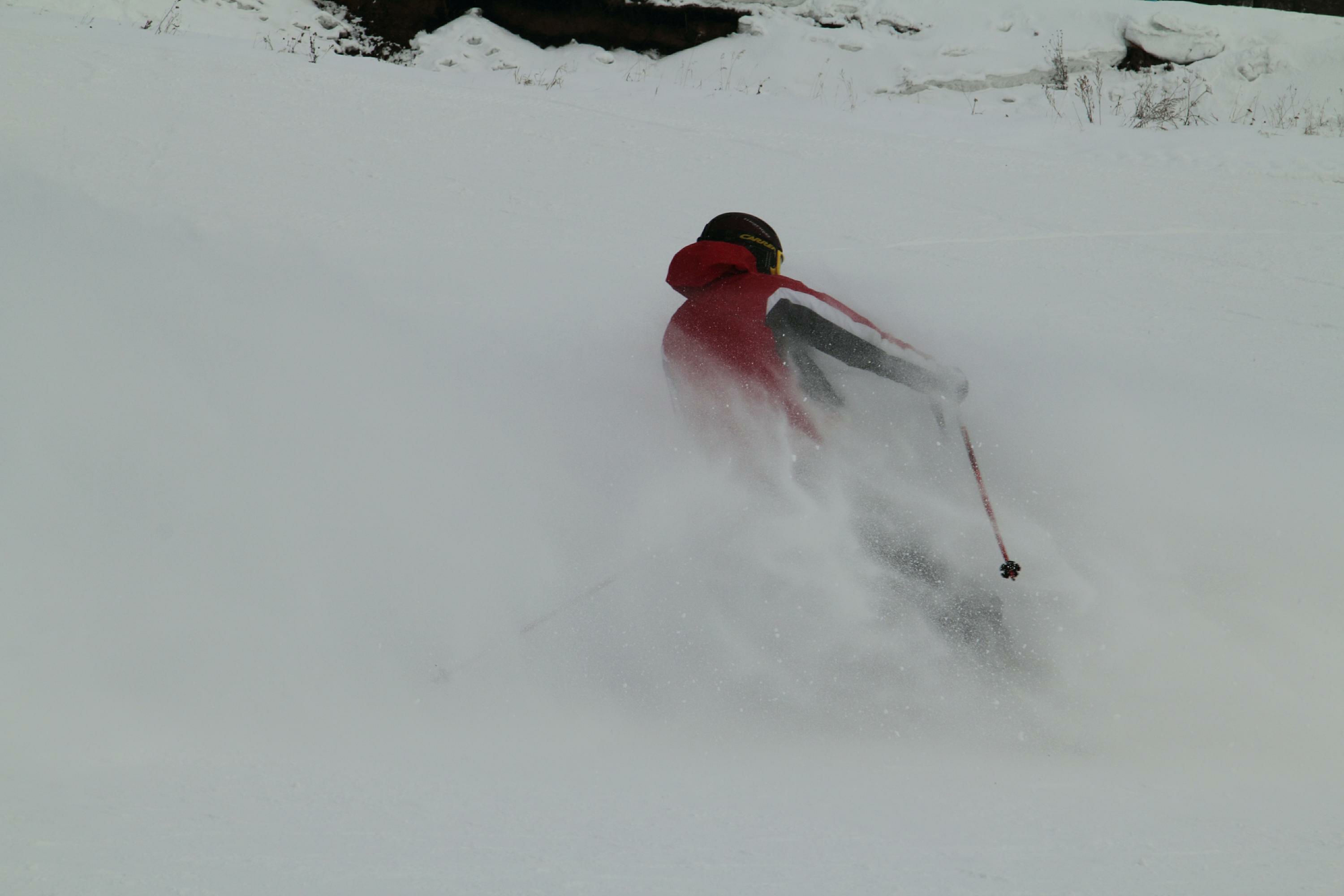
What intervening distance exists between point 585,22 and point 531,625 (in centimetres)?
1175

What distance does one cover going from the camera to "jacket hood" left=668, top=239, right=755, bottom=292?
288 centimetres

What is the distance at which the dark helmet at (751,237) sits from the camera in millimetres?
3045

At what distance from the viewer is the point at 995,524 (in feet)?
9.43

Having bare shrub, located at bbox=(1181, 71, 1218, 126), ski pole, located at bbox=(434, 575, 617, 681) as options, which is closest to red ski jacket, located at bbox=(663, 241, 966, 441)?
ski pole, located at bbox=(434, 575, 617, 681)

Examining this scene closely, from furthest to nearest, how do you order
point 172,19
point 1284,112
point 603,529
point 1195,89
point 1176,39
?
point 1176,39 → point 1195,89 → point 172,19 → point 1284,112 → point 603,529

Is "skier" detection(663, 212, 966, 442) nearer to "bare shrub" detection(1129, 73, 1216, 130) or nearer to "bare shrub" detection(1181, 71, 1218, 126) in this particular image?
"bare shrub" detection(1129, 73, 1216, 130)

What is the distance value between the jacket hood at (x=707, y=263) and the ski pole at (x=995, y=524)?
981 millimetres

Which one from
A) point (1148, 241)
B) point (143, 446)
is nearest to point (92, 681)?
point (143, 446)

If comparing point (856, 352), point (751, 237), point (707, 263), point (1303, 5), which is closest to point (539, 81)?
point (751, 237)

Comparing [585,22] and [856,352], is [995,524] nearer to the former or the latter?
[856,352]

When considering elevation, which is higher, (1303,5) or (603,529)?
(1303,5)

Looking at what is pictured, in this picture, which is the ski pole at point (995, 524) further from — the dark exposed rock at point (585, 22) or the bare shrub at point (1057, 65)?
the dark exposed rock at point (585, 22)

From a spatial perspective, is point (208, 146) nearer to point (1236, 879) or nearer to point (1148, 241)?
point (1148, 241)

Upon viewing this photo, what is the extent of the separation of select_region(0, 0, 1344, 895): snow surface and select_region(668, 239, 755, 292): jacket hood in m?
0.62
